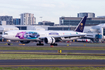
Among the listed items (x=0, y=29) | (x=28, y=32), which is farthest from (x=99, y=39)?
(x=28, y=32)

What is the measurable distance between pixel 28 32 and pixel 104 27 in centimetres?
8438

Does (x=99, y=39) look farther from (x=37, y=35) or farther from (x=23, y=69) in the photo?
(x=23, y=69)

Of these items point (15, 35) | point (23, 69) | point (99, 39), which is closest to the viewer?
point (23, 69)

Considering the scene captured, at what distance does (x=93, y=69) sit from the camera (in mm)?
22234

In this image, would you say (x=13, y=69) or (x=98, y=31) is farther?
(x=98, y=31)

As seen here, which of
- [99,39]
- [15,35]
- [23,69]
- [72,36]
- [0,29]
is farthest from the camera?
[0,29]

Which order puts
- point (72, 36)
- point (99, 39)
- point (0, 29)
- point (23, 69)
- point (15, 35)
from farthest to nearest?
1. point (0, 29)
2. point (99, 39)
3. point (72, 36)
4. point (15, 35)
5. point (23, 69)

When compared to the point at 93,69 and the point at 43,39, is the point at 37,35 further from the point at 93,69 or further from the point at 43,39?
the point at 93,69

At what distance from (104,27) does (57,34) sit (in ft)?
250

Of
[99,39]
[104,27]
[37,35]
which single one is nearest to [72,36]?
[37,35]

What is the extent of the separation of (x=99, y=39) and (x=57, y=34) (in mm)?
62872

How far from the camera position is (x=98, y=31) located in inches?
5655

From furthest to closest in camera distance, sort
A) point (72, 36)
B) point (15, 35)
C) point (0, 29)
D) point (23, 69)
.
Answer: point (0, 29), point (72, 36), point (15, 35), point (23, 69)

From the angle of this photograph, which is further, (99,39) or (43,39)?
(99,39)
